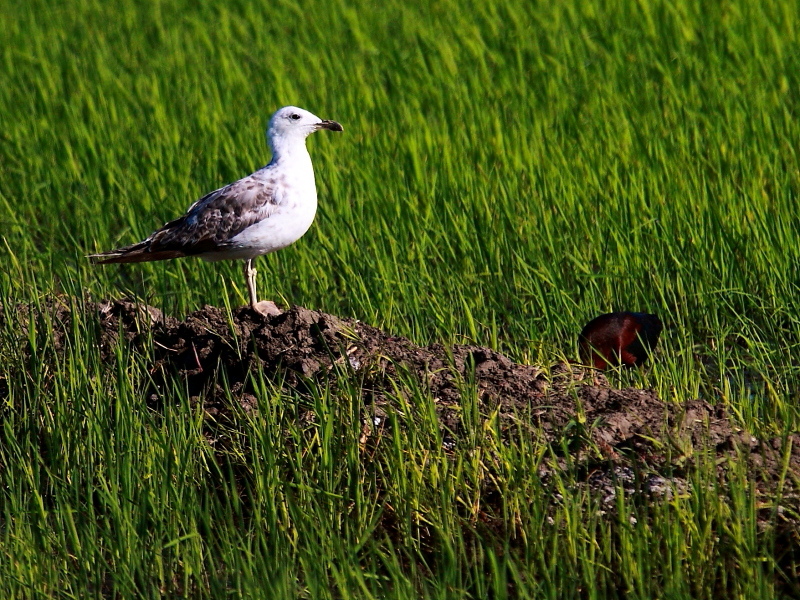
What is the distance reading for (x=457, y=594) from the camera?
2998 mm

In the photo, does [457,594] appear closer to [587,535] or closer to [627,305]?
[587,535]

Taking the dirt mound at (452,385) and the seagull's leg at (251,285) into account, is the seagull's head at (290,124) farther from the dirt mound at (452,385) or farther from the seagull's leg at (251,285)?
the dirt mound at (452,385)

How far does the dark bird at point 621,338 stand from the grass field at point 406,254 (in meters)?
0.10

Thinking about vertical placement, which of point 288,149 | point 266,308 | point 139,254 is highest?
point 288,149

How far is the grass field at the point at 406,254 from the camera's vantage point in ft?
10.8

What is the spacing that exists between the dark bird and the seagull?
1190 mm

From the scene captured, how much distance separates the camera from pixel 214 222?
4.75 metres

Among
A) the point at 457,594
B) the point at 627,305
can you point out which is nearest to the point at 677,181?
the point at 627,305

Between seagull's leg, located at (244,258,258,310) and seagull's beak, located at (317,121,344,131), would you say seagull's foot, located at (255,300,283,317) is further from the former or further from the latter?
seagull's beak, located at (317,121,344,131)

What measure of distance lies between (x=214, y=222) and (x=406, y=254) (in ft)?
3.43

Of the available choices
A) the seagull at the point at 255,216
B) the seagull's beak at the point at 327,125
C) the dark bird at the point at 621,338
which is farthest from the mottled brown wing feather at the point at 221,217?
the dark bird at the point at 621,338

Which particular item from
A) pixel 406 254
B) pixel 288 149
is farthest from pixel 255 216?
pixel 406 254

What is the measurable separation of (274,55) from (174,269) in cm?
322

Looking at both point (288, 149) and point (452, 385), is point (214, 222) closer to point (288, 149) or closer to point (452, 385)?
point (288, 149)
